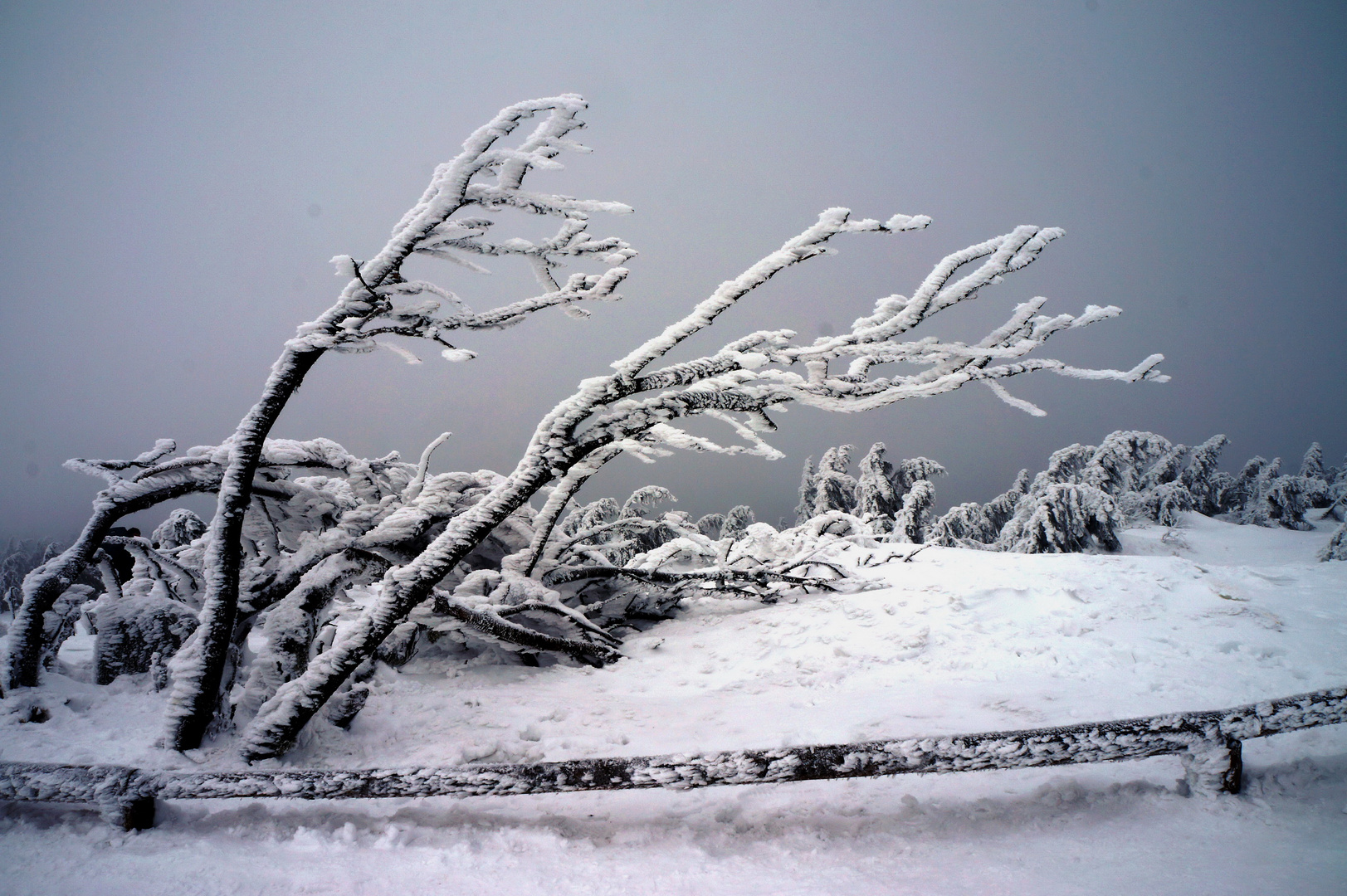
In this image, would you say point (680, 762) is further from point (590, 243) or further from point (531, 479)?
point (590, 243)

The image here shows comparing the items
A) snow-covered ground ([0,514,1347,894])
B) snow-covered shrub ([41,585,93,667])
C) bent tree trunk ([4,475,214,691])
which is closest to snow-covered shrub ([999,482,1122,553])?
snow-covered ground ([0,514,1347,894])

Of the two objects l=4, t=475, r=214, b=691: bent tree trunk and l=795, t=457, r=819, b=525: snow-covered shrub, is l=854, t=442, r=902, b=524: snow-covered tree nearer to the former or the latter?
l=795, t=457, r=819, b=525: snow-covered shrub

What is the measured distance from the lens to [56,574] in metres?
3.02

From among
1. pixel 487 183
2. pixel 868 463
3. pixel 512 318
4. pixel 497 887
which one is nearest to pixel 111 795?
pixel 497 887

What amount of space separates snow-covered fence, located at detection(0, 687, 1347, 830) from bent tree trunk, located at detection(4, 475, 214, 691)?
1568mm

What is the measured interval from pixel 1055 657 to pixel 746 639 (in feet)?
7.51

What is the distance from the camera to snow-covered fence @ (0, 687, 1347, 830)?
5.60ft

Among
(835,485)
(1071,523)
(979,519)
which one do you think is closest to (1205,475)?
(979,519)

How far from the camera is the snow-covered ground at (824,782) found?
5.26 feet

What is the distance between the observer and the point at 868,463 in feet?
62.3

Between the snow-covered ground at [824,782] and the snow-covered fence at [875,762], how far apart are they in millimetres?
144

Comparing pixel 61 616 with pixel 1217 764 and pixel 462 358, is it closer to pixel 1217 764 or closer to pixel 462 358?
pixel 462 358

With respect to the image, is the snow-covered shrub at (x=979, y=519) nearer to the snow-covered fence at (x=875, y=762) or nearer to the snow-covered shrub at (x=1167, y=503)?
the snow-covered shrub at (x=1167, y=503)

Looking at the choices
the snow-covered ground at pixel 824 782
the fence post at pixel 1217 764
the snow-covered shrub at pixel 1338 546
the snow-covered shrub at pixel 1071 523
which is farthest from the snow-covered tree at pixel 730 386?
the snow-covered shrub at pixel 1071 523
